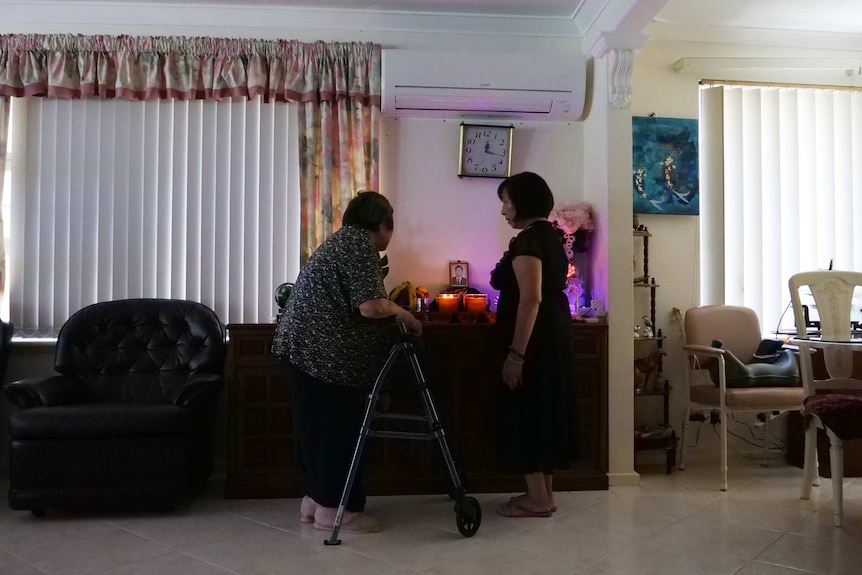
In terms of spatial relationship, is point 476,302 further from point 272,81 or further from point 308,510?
point 272,81

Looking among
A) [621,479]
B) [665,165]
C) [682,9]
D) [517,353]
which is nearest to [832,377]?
[621,479]

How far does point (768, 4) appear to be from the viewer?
3723 millimetres

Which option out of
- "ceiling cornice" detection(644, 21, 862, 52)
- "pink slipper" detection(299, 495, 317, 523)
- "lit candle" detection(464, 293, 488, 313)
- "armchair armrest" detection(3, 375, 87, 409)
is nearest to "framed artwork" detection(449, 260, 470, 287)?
"lit candle" detection(464, 293, 488, 313)

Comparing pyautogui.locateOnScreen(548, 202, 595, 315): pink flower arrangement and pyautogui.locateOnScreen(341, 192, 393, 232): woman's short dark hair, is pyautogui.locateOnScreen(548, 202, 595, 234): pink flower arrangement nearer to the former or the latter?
pyautogui.locateOnScreen(548, 202, 595, 315): pink flower arrangement

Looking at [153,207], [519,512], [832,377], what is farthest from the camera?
[153,207]

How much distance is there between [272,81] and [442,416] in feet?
6.70

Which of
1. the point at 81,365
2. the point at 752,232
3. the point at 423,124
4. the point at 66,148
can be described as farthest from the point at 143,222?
the point at 752,232

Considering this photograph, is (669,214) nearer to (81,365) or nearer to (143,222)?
(143,222)

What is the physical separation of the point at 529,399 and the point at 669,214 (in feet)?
6.04

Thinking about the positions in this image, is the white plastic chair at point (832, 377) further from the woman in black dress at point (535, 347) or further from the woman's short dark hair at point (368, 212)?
the woman's short dark hair at point (368, 212)

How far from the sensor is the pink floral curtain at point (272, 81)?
354 centimetres

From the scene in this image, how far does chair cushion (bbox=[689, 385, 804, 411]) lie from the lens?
341 centimetres

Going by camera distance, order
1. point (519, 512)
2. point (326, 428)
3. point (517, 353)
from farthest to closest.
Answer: point (519, 512), point (517, 353), point (326, 428)

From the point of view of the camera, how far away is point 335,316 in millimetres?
2535
